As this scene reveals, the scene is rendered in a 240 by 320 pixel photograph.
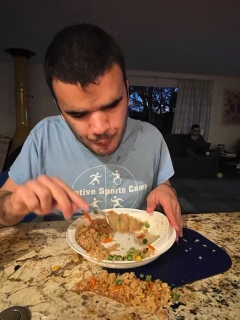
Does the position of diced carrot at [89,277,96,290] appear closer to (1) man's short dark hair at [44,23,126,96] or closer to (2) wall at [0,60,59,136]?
(1) man's short dark hair at [44,23,126,96]

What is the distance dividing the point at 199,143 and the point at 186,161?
796 millimetres

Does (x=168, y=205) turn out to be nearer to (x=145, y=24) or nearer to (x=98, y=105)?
(x=98, y=105)

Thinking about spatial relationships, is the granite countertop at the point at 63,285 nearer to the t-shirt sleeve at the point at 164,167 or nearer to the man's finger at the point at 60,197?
the man's finger at the point at 60,197

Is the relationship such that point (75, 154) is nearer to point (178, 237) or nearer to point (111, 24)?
point (178, 237)

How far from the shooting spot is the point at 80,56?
0.66 m

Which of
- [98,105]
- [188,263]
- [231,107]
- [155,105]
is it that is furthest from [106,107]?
[231,107]

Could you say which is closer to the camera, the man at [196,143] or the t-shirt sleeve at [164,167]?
the t-shirt sleeve at [164,167]

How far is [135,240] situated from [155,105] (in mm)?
5814

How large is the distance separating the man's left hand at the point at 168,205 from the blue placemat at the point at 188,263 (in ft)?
0.18

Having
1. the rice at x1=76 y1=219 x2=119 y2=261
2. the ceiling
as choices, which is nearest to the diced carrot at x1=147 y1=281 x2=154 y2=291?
the rice at x1=76 y1=219 x2=119 y2=261

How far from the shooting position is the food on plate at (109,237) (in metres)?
0.68

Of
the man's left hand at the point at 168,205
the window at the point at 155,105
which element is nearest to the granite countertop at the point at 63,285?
the man's left hand at the point at 168,205

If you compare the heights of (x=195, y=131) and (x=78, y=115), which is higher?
(x=78, y=115)

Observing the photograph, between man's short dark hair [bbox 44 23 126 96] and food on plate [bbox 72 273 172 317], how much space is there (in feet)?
1.55
